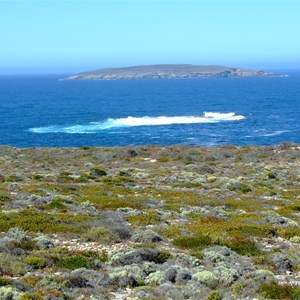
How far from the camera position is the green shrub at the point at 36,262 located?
43.5 ft

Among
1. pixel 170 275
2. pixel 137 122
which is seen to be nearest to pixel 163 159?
pixel 170 275

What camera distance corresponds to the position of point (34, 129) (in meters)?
107

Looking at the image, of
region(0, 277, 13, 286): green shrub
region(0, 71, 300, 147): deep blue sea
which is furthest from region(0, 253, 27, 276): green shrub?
region(0, 71, 300, 147): deep blue sea

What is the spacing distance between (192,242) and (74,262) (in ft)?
14.3

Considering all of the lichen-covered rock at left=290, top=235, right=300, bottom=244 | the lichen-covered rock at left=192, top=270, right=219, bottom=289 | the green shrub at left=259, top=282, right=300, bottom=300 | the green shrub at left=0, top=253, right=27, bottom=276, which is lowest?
the lichen-covered rock at left=290, top=235, right=300, bottom=244

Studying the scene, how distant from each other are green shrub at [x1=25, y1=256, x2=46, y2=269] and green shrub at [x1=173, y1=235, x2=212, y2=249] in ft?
15.4

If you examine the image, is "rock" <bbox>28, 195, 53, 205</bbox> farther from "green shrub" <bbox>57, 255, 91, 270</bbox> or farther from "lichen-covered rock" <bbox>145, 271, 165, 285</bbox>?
"lichen-covered rock" <bbox>145, 271, 165, 285</bbox>

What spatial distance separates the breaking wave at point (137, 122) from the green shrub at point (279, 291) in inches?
3542

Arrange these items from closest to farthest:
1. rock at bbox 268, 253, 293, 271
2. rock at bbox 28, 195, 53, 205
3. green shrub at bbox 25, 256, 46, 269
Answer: green shrub at bbox 25, 256, 46, 269 < rock at bbox 268, 253, 293, 271 < rock at bbox 28, 195, 53, 205

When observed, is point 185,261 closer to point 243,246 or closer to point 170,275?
point 170,275

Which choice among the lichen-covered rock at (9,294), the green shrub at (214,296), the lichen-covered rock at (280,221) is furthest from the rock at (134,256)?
the lichen-covered rock at (280,221)

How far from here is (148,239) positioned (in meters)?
16.7

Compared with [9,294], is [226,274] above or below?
below

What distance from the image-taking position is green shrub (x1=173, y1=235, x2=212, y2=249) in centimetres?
1625
